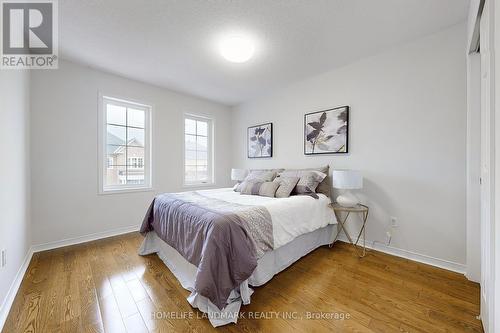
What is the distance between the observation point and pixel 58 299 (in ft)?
5.40

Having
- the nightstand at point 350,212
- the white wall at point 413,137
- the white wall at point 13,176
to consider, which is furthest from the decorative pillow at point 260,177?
the white wall at point 13,176

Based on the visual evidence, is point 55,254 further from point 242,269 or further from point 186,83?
point 186,83

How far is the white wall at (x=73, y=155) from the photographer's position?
2.59 m

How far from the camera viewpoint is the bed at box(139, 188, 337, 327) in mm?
1466

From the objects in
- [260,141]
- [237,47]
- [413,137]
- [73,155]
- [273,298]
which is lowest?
[273,298]

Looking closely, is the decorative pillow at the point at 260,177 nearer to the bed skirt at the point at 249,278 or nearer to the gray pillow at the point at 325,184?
the gray pillow at the point at 325,184

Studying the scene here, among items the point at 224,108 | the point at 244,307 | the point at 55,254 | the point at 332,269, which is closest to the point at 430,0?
the point at 332,269

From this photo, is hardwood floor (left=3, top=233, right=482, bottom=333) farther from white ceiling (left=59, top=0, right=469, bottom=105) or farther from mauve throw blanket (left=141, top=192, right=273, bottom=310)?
white ceiling (left=59, top=0, right=469, bottom=105)

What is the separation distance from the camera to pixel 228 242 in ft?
5.02

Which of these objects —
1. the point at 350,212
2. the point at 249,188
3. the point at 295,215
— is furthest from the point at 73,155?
the point at 350,212

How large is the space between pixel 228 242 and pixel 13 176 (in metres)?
2.05

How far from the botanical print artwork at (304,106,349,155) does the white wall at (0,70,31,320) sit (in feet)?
10.9

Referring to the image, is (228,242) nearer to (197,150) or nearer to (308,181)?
(308,181)

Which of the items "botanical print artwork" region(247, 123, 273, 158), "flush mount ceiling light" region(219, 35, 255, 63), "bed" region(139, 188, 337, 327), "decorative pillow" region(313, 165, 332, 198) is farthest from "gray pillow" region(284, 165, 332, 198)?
"flush mount ceiling light" region(219, 35, 255, 63)
